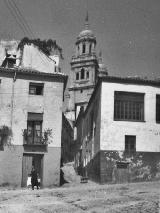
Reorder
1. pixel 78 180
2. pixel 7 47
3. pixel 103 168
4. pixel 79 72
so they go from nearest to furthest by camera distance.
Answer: pixel 103 168 → pixel 78 180 → pixel 7 47 → pixel 79 72

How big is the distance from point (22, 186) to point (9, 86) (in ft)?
25.0

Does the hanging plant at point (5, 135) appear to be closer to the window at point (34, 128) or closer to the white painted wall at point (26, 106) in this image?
the white painted wall at point (26, 106)

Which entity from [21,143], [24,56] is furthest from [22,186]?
[24,56]

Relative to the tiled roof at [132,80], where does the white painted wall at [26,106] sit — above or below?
below

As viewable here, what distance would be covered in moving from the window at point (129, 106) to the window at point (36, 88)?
5855 mm

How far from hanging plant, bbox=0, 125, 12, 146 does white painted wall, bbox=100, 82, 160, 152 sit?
682cm

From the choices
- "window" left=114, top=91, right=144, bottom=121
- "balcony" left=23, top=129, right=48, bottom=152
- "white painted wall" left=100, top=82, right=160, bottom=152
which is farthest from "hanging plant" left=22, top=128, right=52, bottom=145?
"window" left=114, top=91, right=144, bottom=121

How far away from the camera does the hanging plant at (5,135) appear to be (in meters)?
33.9

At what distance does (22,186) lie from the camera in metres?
33.8

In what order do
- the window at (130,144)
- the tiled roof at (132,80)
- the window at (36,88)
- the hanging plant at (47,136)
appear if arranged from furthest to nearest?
the window at (36,88), the tiled roof at (132,80), the hanging plant at (47,136), the window at (130,144)

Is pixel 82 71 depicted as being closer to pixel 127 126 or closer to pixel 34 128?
pixel 34 128

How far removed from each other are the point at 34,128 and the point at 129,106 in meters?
7.37

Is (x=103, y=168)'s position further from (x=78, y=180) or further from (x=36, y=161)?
(x=36, y=161)

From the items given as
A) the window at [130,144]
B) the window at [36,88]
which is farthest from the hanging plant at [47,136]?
Answer: the window at [130,144]
